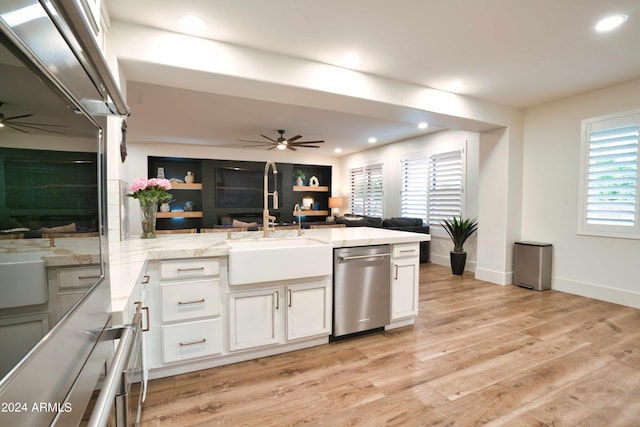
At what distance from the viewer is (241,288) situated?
2.22 m

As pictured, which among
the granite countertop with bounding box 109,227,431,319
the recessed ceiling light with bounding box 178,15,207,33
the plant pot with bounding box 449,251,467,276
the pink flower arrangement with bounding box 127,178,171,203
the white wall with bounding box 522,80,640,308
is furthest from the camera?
the plant pot with bounding box 449,251,467,276

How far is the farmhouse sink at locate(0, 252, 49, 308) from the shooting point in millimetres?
331

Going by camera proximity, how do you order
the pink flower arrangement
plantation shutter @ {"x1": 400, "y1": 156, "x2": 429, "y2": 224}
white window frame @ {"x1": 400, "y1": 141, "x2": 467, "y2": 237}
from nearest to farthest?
1. the pink flower arrangement
2. white window frame @ {"x1": 400, "y1": 141, "x2": 467, "y2": 237}
3. plantation shutter @ {"x1": 400, "y1": 156, "x2": 429, "y2": 224}

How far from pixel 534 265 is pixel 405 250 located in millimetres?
2501

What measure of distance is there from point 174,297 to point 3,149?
193 cm

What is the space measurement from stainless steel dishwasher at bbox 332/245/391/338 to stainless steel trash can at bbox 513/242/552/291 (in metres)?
2.64

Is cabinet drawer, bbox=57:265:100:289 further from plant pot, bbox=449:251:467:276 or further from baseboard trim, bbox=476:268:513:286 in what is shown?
plant pot, bbox=449:251:467:276

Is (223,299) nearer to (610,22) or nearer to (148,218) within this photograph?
(148,218)

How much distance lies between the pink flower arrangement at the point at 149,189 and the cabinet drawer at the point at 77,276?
1836mm

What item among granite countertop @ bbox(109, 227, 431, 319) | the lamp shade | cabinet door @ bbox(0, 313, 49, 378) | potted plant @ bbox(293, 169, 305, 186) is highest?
potted plant @ bbox(293, 169, 305, 186)

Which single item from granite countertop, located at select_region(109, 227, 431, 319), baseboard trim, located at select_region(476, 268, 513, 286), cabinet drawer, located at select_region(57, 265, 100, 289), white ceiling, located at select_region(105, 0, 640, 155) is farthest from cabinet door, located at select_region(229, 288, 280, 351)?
baseboard trim, located at select_region(476, 268, 513, 286)

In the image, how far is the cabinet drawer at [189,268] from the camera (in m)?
2.03

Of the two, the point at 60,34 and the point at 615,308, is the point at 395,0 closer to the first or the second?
the point at 60,34

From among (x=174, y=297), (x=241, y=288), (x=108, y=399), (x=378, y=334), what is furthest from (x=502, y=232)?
(x=108, y=399)
